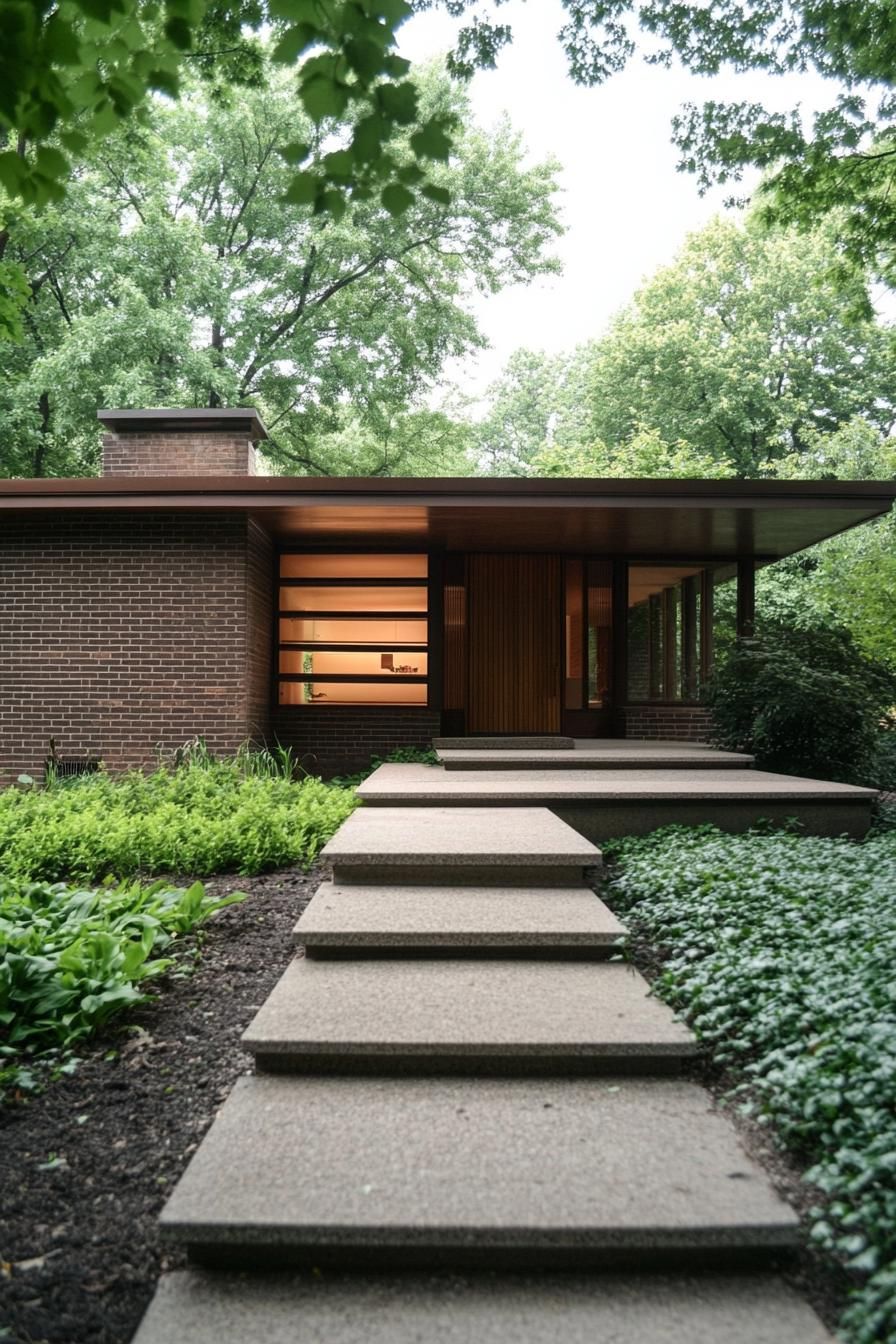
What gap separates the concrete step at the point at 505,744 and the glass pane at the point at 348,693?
137 cm

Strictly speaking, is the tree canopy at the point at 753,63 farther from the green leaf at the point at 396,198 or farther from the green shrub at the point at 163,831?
the green shrub at the point at 163,831

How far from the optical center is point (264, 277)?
1912 centimetres

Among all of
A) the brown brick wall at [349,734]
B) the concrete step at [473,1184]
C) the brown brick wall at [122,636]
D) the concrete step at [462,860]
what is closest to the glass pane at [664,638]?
the brown brick wall at [349,734]

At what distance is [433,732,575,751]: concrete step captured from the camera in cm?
886

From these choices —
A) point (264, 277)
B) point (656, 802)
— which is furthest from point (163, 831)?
point (264, 277)

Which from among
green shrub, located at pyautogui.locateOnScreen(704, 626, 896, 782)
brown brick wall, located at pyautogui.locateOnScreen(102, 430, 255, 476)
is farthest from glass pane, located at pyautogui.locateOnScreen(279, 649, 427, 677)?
green shrub, located at pyautogui.locateOnScreen(704, 626, 896, 782)

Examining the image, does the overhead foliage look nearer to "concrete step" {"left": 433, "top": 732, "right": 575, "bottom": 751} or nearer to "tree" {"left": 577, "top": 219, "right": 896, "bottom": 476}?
"tree" {"left": 577, "top": 219, "right": 896, "bottom": 476}

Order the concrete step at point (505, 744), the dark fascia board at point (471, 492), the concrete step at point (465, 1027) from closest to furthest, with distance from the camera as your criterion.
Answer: the concrete step at point (465, 1027)
the dark fascia board at point (471, 492)
the concrete step at point (505, 744)

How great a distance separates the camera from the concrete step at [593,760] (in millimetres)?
7645

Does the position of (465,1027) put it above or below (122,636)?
below

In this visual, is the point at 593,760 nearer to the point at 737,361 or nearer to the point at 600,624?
the point at 600,624

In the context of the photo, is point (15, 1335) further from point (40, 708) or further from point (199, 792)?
point (40, 708)

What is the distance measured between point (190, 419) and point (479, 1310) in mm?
10321

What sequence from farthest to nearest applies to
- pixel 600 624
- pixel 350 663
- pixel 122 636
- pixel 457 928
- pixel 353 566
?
1. pixel 350 663
2. pixel 600 624
3. pixel 353 566
4. pixel 122 636
5. pixel 457 928
